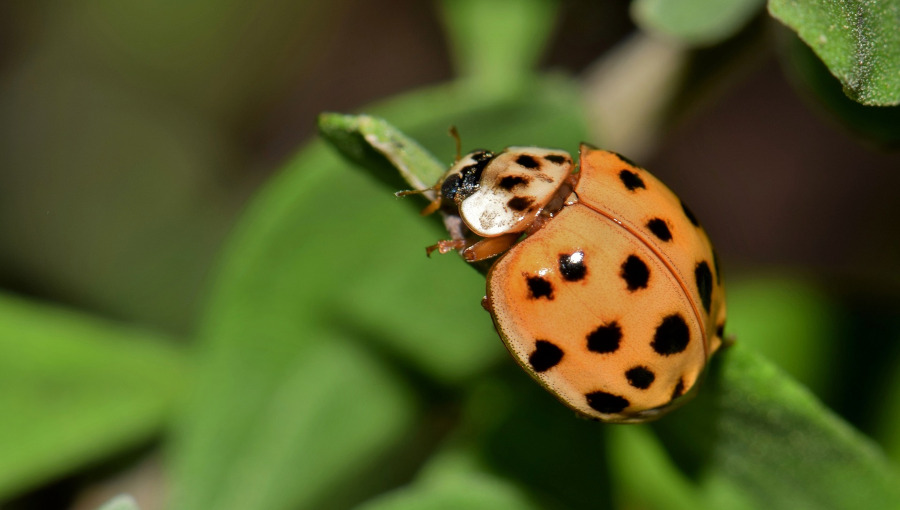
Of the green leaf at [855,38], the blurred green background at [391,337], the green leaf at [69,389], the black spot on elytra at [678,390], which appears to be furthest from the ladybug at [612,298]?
the green leaf at [69,389]

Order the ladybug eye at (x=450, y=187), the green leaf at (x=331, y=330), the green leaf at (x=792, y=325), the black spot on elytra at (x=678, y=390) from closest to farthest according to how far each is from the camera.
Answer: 1. the black spot on elytra at (x=678, y=390)
2. the ladybug eye at (x=450, y=187)
3. the green leaf at (x=331, y=330)
4. the green leaf at (x=792, y=325)

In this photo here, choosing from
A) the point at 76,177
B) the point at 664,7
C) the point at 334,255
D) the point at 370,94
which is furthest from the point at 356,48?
the point at 664,7

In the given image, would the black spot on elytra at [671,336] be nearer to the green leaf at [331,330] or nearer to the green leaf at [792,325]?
the green leaf at [331,330]

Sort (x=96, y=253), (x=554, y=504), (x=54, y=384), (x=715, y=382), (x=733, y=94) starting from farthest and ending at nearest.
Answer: (x=733, y=94) < (x=96, y=253) < (x=54, y=384) < (x=554, y=504) < (x=715, y=382)

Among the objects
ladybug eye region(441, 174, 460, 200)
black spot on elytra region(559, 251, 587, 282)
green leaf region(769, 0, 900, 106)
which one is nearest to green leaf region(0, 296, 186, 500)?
ladybug eye region(441, 174, 460, 200)

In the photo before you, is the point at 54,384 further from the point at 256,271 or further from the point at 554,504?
the point at 554,504

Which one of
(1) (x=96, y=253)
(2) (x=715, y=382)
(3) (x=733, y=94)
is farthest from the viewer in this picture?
(3) (x=733, y=94)
